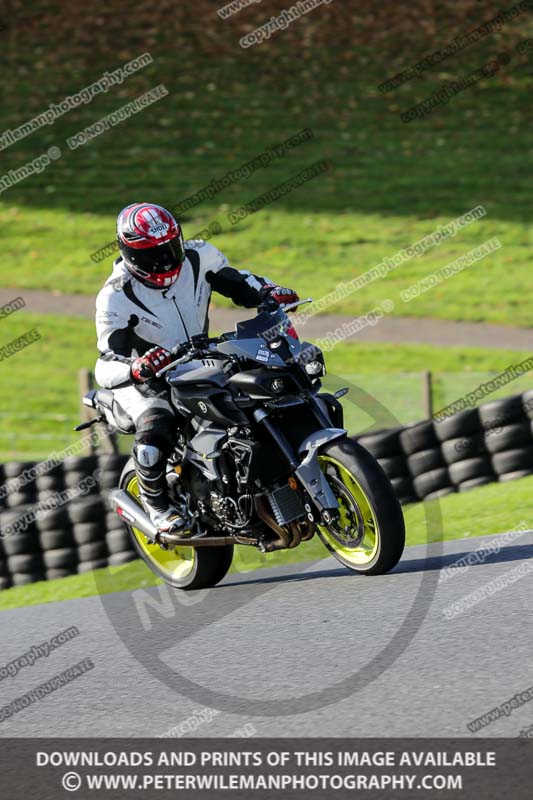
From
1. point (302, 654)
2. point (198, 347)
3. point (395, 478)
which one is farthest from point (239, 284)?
point (395, 478)

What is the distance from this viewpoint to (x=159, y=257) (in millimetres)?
7301

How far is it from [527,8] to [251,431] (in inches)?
1165

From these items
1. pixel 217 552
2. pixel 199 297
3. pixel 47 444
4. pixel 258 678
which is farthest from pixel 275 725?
pixel 47 444

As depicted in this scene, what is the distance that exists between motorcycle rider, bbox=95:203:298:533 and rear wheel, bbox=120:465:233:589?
44 cm

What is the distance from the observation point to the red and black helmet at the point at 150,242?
7.20m

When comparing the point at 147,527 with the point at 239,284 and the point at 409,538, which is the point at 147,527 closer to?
the point at 239,284

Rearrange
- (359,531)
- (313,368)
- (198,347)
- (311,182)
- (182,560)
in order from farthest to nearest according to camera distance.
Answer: (311,182), (182,560), (198,347), (313,368), (359,531)

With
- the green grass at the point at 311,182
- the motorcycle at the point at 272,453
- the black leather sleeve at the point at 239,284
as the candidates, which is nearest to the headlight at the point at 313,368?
the motorcycle at the point at 272,453

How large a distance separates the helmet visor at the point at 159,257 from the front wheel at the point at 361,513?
162 cm

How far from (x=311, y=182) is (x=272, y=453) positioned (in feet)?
69.2

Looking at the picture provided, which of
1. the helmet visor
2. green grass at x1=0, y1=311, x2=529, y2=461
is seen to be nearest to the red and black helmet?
the helmet visor

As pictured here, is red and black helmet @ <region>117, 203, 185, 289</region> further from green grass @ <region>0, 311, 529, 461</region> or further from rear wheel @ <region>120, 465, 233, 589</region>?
green grass @ <region>0, 311, 529, 461</region>

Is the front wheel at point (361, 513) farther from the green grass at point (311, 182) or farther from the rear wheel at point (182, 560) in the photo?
the green grass at point (311, 182)

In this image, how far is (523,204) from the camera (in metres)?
25.0
